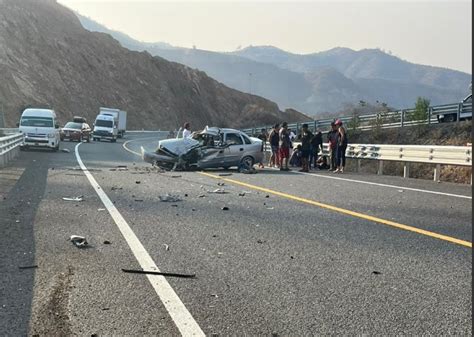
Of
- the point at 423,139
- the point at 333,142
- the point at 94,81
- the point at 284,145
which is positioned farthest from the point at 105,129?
the point at 94,81

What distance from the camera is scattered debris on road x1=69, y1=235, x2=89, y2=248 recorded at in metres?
6.99

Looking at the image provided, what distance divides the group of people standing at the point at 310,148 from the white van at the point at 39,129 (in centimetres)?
1162

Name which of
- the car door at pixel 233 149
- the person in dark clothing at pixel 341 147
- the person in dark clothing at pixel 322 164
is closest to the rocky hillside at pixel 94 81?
the car door at pixel 233 149

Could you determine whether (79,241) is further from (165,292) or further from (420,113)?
(420,113)

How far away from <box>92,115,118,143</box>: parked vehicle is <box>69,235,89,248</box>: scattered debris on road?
43.9 meters

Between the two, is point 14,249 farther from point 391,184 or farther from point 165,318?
point 391,184

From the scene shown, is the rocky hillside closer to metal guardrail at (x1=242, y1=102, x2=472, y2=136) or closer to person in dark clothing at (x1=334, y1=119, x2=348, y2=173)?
metal guardrail at (x1=242, y1=102, x2=472, y2=136)

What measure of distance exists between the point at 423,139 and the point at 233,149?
46.4ft

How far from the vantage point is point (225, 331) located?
13.6ft

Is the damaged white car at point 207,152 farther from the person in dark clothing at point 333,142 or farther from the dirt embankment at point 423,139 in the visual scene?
the dirt embankment at point 423,139

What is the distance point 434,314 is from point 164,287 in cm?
230

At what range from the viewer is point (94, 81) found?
273 ft

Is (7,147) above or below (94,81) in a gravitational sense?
below

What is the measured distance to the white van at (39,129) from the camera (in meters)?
28.4
